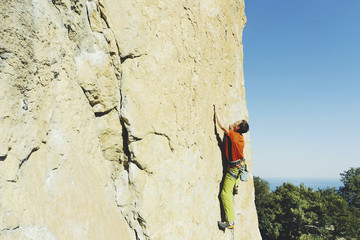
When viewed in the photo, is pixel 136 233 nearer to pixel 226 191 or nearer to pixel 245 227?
pixel 226 191

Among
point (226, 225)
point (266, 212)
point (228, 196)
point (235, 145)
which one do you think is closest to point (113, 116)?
point (235, 145)

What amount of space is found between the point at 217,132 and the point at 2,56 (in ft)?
13.7

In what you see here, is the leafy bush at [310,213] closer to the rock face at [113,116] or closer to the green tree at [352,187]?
the green tree at [352,187]

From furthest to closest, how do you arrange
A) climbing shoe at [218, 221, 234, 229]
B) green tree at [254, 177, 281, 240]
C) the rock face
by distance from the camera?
green tree at [254, 177, 281, 240], climbing shoe at [218, 221, 234, 229], the rock face

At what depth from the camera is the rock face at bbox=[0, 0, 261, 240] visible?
2.00 m

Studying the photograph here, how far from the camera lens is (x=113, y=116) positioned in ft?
11.3

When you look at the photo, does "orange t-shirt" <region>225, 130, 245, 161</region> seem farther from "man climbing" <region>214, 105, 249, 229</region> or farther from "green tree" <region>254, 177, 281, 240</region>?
"green tree" <region>254, 177, 281, 240</region>

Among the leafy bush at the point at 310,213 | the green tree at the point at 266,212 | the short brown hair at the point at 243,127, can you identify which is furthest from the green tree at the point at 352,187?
the short brown hair at the point at 243,127

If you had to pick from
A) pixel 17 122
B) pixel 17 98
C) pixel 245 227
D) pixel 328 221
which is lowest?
pixel 328 221

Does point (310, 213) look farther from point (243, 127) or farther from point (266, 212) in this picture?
point (243, 127)

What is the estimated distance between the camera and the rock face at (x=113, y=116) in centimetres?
200

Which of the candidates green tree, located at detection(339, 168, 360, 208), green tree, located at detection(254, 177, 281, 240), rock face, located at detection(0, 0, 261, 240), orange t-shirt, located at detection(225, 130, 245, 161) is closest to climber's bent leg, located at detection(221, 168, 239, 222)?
rock face, located at detection(0, 0, 261, 240)

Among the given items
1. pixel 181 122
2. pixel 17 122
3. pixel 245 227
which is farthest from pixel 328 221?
pixel 17 122

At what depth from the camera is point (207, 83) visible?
4.88 m
